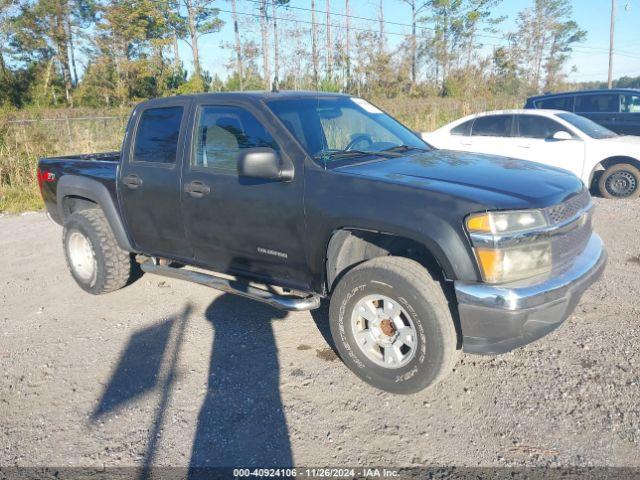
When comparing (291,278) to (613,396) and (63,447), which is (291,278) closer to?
(63,447)

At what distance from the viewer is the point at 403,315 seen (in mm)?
3125

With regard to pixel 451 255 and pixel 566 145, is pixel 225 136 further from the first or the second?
pixel 566 145

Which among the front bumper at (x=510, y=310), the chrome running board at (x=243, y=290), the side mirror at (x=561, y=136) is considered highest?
the side mirror at (x=561, y=136)

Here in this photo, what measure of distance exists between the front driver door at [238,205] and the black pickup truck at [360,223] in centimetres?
1

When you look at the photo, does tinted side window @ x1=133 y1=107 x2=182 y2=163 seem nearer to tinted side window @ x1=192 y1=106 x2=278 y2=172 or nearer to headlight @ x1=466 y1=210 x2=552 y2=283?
tinted side window @ x1=192 y1=106 x2=278 y2=172

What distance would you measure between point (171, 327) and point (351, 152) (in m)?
2.15

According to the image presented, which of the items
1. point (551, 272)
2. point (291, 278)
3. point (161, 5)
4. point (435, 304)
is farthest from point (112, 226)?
point (161, 5)

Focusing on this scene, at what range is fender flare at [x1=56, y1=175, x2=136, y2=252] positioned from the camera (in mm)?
4707

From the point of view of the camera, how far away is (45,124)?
1395 centimetres

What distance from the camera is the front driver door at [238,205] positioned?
11.3 feet

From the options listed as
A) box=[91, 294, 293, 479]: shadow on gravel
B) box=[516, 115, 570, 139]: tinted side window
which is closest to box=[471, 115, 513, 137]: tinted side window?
box=[516, 115, 570, 139]: tinted side window

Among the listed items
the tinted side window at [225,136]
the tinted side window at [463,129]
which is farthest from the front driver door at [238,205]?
the tinted side window at [463,129]

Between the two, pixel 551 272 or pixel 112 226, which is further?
pixel 112 226

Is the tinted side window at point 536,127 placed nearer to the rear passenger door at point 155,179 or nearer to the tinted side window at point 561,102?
the tinted side window at point 561,102
